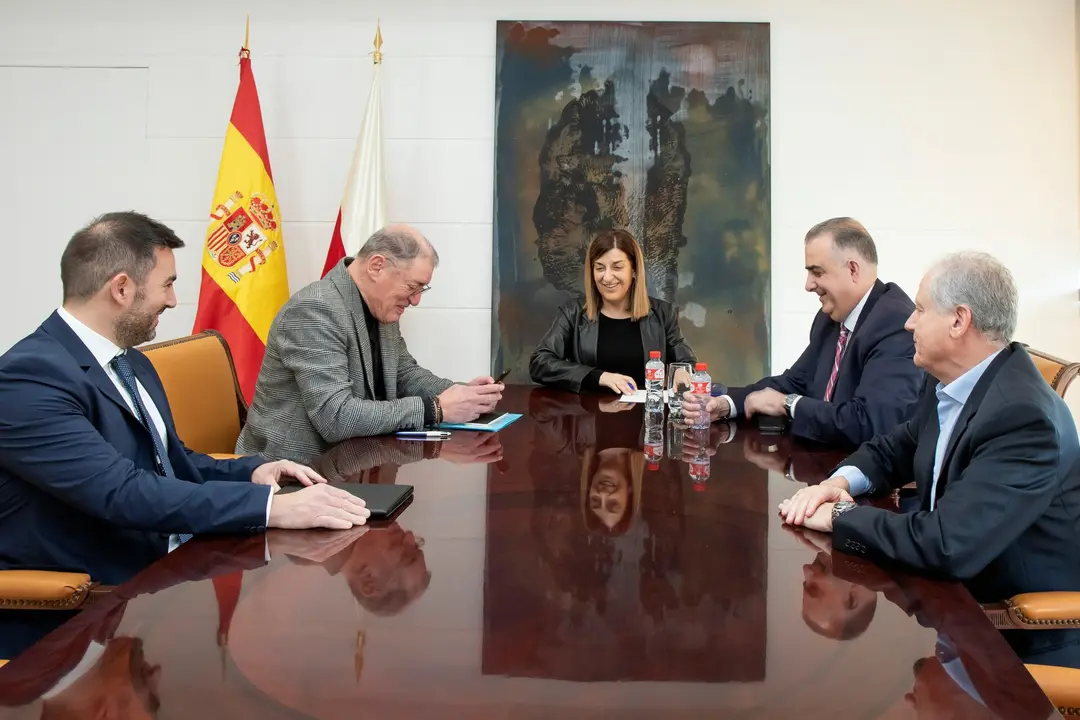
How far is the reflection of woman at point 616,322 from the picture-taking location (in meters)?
3.97

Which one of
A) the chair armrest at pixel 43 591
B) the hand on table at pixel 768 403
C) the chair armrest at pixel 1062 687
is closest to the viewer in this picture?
the chair armrest at pixel 1062 687

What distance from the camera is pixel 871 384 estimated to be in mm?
2539

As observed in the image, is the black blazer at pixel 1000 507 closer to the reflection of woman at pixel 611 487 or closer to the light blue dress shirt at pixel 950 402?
the light blue dress shirt at pixel 950 402

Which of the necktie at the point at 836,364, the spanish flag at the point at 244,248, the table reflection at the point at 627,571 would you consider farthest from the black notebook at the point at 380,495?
the spanish flag at the point at 244,248

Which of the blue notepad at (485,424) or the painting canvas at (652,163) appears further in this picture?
the painting canvas at (652,163)

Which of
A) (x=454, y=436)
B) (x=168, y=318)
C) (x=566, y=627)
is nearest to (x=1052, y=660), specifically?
(x=566, y=627)

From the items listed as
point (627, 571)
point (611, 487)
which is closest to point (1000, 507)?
point (627, 571)

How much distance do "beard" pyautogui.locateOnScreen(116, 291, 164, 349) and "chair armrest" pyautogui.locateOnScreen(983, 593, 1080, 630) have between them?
1.77 meters

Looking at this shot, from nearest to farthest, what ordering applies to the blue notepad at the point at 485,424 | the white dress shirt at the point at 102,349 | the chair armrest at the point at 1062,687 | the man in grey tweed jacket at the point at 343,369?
the chair armrest at the point at 1062,687, the white dress shirt at the point at 102,349, the man in grey tweed jacket at the point at 343,369, the blue notepad at the point at 485,424

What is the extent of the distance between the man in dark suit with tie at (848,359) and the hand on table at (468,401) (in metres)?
0.62

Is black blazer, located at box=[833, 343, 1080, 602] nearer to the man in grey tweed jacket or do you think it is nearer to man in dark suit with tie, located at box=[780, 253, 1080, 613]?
man in dark suit with tie, located at box=[780, 253, 1080, 613]

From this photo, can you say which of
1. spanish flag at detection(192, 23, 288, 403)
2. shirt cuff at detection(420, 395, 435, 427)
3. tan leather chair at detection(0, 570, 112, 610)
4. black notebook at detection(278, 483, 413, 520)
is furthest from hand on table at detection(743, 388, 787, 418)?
spanish flag at detection(192, 23, 288, 403)

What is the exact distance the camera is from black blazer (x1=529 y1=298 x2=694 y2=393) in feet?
12.9

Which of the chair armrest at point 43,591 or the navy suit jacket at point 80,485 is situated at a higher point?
the navy suit jacket at point 80,485
